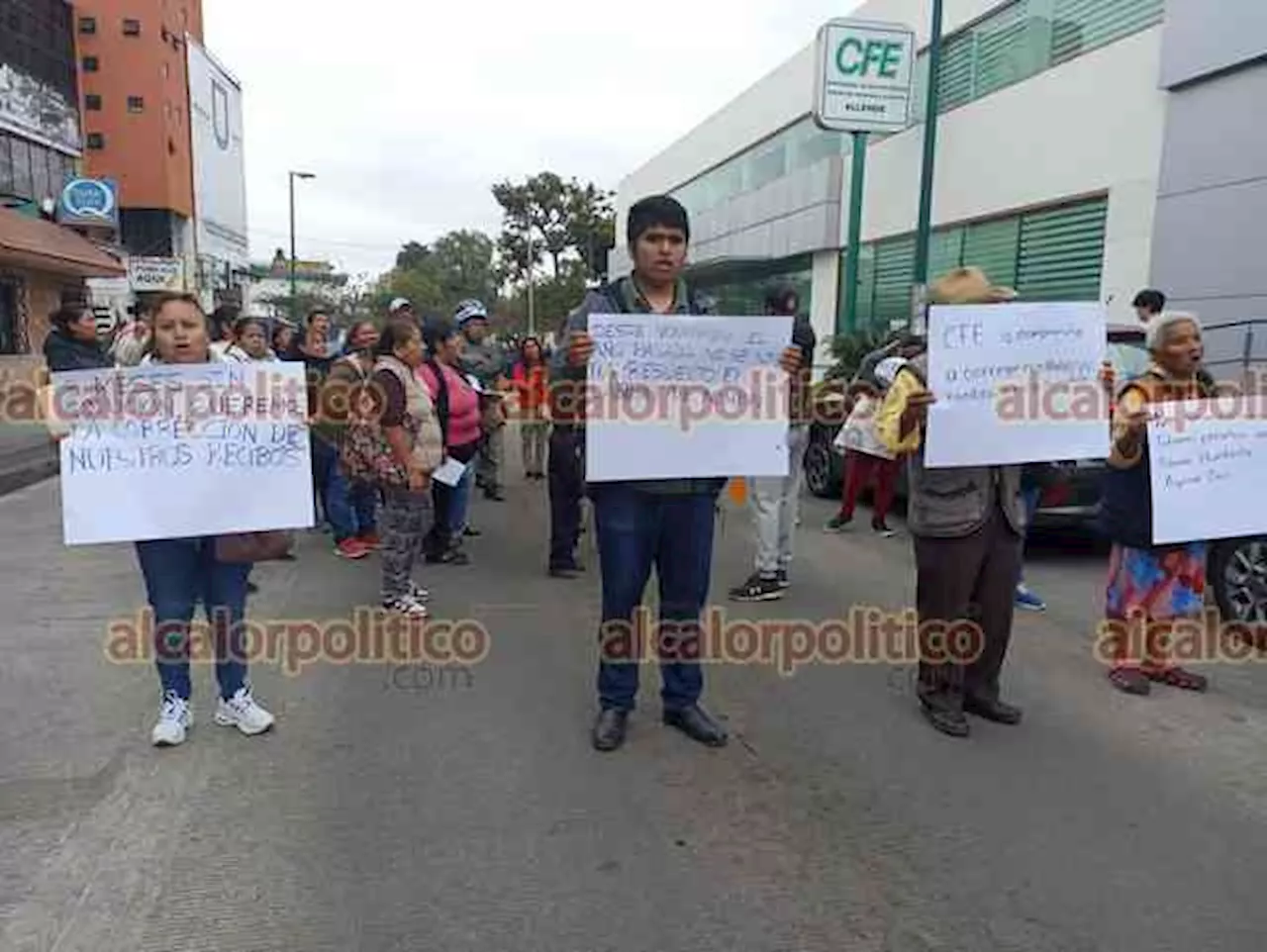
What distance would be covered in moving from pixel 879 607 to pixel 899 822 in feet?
9.02

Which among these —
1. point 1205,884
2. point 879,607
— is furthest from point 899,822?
point 879,607

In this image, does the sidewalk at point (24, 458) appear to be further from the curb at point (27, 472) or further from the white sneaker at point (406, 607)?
the white sneaker at point (406, 607)

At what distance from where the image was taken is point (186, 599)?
377cm

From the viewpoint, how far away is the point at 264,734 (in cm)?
389

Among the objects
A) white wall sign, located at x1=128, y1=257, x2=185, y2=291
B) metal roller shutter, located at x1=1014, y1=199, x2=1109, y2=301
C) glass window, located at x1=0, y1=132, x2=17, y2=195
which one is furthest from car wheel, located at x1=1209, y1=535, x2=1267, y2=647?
glass window, located at x1=0, y1=132, x2=17, y2=195

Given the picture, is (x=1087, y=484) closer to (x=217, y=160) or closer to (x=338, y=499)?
(x=338, y=499)

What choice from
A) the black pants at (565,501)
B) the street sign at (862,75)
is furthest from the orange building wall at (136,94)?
the black pants at (565,501)

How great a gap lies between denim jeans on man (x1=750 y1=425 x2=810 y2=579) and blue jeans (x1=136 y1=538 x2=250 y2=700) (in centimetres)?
309

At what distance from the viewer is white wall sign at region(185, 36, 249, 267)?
138 feet

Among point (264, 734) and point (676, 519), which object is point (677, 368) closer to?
point (676, 519)

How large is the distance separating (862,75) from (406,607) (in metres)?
11.3

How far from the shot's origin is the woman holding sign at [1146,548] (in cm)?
428

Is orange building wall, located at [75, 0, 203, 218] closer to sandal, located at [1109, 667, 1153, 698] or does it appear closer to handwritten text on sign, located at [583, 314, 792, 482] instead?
handwritten text on sign, located at [583, 314, 792, 482]

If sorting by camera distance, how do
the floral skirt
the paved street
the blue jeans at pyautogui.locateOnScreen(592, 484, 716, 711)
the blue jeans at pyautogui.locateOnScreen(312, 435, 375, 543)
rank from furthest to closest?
the blue jeans at pyautogui.locateOnScreen(312, 435, 375, 543)
the floral skirt
the blue jeans at pyautogui.locateOnScreen(592, 484, 716, 711)
the paved street
